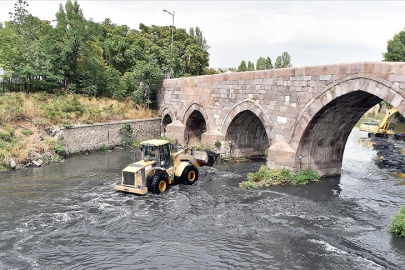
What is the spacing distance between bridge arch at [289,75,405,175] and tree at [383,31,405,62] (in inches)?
1291

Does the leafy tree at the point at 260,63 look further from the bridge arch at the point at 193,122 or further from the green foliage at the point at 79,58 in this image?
the bridge arch at the point at 193,122

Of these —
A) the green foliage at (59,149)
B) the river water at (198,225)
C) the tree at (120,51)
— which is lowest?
the river water at (198,225)

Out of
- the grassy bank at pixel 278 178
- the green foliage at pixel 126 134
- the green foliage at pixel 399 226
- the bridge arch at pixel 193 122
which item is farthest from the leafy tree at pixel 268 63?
the green foliage at pixel 399 226

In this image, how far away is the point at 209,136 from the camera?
20.5 meters

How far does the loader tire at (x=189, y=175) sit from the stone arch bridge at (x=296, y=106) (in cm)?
355

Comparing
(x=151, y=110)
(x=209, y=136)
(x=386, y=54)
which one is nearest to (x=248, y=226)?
(x=209, y=136)

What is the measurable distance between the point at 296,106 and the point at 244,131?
621 cm

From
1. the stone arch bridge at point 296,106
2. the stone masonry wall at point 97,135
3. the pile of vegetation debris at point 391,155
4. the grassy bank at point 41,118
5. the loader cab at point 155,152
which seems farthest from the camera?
the stone masonry wall at point 97,135

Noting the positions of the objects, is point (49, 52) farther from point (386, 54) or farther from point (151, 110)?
point (386, 54)

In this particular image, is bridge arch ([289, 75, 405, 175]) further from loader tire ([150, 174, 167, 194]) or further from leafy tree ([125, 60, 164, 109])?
leafy tree ([125, 60, 164, 109])

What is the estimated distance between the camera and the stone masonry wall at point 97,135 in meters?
20.6

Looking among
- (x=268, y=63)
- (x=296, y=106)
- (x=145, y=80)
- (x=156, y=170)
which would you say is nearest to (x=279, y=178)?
(x=296, y=106)

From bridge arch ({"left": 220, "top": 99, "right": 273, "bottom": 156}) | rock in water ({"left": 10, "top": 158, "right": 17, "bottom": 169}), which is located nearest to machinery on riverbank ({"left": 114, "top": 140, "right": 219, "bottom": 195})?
bridge arch ({"left": 220, "top": 99, "right": 273, "bottom": 156})

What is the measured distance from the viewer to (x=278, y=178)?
48.2ft
